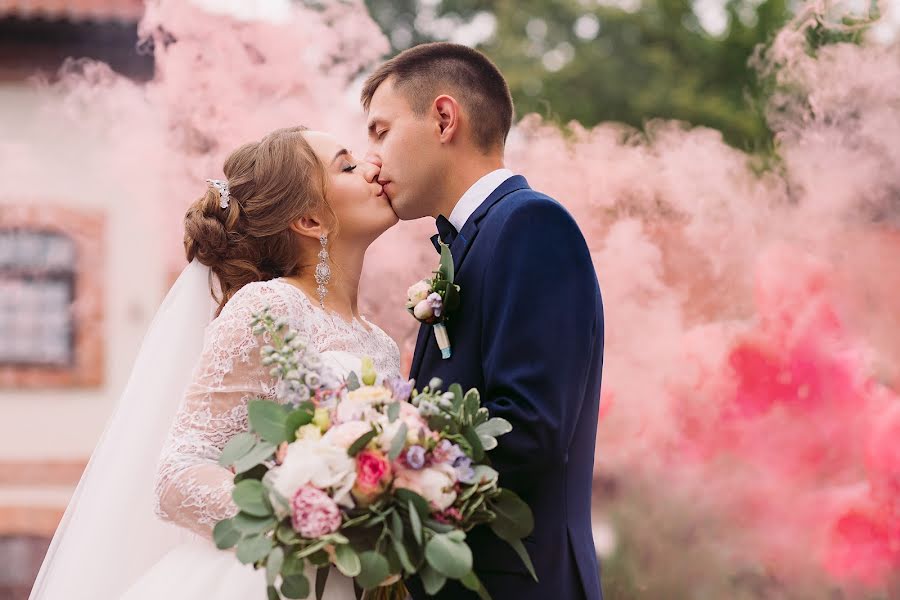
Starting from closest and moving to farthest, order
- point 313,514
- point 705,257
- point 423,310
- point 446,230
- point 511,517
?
1. point 313,514
2. point 511,517
3. point 423,310
4. point 446,230
5. point 705,257

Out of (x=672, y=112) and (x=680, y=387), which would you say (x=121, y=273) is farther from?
(x=672, y=112)

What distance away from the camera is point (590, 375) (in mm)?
2564

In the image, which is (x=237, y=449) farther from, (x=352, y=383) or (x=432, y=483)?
(x=432, y=483)

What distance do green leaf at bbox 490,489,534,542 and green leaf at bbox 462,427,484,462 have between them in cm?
11

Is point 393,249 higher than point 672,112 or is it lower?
lower

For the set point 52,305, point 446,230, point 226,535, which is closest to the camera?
point 226,535

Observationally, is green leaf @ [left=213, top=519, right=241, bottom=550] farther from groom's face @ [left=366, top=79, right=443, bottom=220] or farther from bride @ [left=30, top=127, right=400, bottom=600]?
groom's face @ [left=366, top=79, right=443, bottom=220]

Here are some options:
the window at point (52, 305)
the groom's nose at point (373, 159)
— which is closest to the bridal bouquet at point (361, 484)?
the groom's nose at point (373, 159)

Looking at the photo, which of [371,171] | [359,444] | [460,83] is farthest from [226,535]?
[460,83]

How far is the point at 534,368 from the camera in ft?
7.27

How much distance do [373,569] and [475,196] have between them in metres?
1.10

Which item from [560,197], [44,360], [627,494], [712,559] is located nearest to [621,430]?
[627,494]

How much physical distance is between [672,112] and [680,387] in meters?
7.44

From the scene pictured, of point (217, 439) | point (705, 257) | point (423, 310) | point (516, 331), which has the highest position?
point (705, 257)
